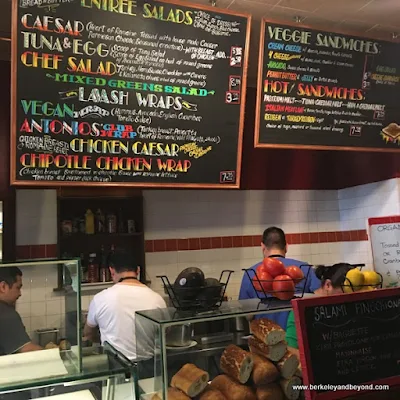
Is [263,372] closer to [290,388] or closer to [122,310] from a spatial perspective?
[290,388]

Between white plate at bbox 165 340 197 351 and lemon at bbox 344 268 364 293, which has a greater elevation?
lemon at bbox 344 268 364 293

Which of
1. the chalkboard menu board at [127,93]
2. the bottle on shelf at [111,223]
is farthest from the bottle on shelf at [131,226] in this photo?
the chalkboard menu board at [127,93]

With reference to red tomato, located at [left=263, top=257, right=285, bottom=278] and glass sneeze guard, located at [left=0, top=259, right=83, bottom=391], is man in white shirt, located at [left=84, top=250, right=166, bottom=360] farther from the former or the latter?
red tomato, located at [left=263, top=257, right=285, bottom=278]

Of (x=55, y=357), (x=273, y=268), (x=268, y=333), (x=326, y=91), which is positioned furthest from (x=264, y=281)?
(x=326, y=91)

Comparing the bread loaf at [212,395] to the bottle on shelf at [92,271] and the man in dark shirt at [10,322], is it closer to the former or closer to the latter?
the man in dark shirt at [10,322]

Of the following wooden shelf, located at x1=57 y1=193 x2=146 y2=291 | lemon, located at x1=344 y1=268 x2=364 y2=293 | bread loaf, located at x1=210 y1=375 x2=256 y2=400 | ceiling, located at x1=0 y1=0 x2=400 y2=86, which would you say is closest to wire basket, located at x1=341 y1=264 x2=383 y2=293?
lemon, located at x1=344 y1=268 x2=364 y2=293

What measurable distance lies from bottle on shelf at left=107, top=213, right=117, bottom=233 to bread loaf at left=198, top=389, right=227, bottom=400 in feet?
10.2

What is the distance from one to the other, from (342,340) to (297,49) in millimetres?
2116

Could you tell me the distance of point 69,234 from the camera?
4.31 m

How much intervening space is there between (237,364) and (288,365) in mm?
202

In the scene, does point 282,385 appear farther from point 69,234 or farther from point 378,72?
point 69,234

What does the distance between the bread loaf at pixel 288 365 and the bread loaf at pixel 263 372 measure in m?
0.02

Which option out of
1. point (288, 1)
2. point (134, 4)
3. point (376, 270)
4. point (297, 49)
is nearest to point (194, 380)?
point (376, 270)

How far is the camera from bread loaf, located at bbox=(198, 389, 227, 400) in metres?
1.52
